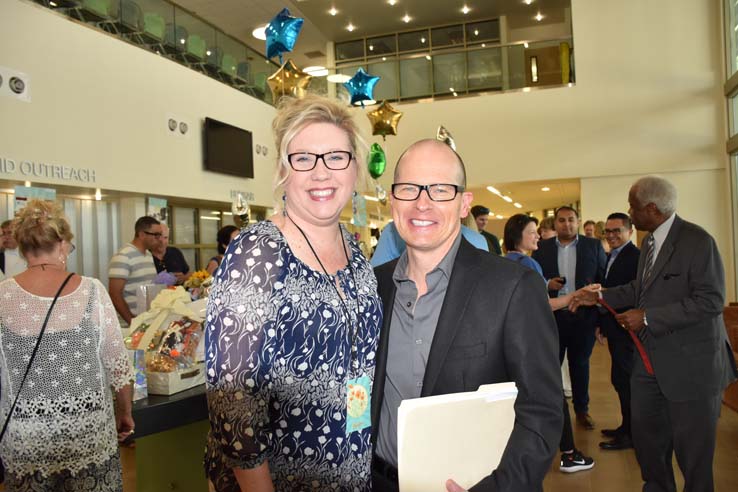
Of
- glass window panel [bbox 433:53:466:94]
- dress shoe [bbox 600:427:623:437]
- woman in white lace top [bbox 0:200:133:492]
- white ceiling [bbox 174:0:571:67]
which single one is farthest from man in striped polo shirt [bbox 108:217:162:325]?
white ceiling [bbox 174:0:571:67]

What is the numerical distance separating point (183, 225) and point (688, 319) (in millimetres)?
9103

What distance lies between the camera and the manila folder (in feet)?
3.81

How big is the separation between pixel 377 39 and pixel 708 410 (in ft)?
47.8

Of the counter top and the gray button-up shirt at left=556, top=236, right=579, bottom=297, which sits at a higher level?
the gray button-up shirt at left=556, top=236, right=579, bottom=297

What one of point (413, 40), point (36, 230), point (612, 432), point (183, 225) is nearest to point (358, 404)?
point (36, 230)

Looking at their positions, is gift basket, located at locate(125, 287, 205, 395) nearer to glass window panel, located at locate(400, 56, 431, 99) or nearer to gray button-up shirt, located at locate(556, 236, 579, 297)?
gray button-up shirt, located at locate(556, 236, 579, 297)

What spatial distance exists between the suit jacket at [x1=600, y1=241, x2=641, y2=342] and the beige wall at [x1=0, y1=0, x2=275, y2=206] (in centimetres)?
616

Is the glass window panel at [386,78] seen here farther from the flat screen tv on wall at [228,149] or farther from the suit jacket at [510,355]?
the suit jacket at [510,355]

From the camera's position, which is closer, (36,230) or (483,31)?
(36,230)

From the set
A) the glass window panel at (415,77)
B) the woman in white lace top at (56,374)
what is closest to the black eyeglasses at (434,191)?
the woman in white lace top at (56,374)

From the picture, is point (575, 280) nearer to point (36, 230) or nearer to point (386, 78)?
point (36, 230)

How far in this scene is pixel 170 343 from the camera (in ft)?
7.49

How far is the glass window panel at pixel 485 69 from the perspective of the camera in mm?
11523

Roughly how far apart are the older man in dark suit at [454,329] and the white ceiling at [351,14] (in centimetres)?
1246
